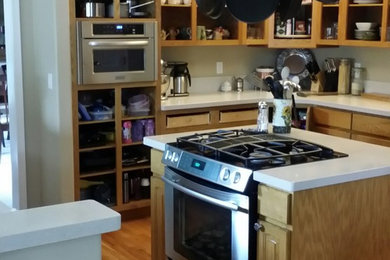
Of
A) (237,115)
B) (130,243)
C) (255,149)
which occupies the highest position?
(255,149)

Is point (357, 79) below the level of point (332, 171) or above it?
above

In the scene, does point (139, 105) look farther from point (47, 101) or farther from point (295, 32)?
point (295, 32)

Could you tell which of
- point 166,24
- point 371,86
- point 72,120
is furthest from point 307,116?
point 72,120

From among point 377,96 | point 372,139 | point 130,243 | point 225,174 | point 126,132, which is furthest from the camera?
point 377,96

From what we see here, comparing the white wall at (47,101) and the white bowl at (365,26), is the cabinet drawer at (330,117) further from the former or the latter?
the white wall at (47,101)

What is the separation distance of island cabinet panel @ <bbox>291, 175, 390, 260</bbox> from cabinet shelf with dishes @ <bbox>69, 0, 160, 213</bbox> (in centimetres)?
235

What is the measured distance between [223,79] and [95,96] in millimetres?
1438

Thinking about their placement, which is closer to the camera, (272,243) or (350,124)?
Result: (272,243)

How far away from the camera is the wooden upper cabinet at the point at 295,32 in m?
5.18

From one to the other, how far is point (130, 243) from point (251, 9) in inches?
97.4

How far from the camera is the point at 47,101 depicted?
446 cm

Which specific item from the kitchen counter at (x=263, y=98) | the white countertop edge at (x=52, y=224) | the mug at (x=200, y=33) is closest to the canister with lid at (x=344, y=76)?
the kitchen counter at (x=263, y=98)

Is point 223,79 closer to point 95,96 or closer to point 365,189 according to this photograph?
point 95,96

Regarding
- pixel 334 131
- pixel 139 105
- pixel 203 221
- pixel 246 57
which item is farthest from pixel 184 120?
pixel 203 221
